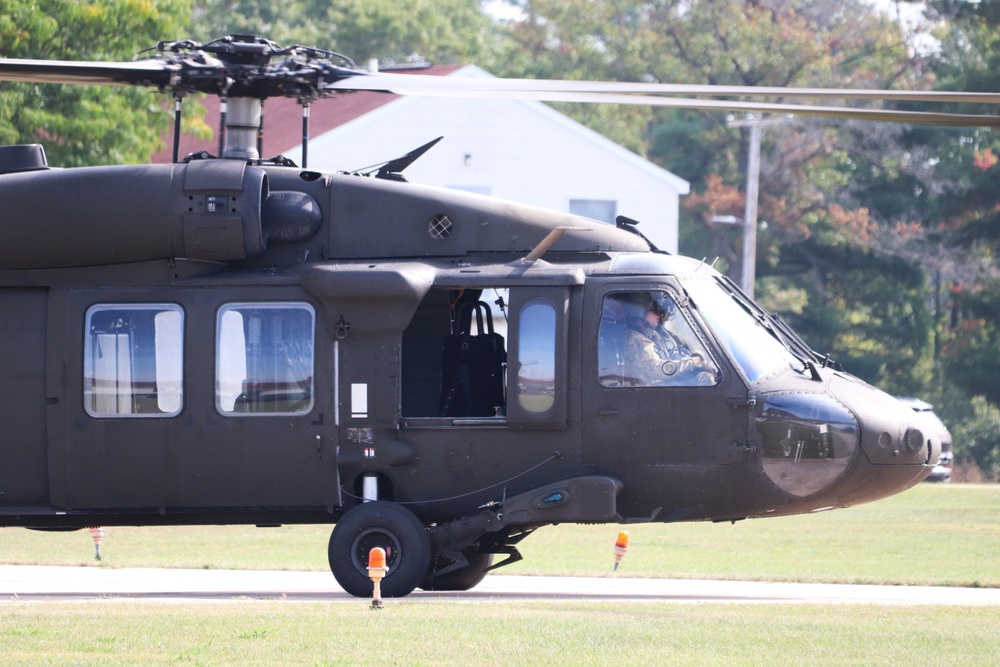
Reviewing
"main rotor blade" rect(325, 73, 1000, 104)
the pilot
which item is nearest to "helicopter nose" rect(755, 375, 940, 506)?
the pilot

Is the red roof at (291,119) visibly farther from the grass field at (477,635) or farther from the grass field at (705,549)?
the grass field at (477,635)

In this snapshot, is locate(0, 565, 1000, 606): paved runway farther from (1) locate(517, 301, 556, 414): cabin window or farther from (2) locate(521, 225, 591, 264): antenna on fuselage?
(2) locate(521, 225, 591, 264): antenna on fuselage

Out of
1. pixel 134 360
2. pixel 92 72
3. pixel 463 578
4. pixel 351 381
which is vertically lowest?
pixel 463 578

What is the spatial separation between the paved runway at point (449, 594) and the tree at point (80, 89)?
8.44 m

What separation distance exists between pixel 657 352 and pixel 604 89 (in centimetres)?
224

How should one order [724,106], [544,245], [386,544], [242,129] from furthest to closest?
[242,129]
[544,245]
[386,544]
[724,106]

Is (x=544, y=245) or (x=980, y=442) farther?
(x=980, y=442)

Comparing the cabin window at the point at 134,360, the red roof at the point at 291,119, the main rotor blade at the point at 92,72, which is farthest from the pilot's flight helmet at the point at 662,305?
the red roof at the point at 291,119

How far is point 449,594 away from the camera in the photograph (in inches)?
532

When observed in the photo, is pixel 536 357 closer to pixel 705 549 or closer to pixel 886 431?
pixel 886 431

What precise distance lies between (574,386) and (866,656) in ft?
10.4

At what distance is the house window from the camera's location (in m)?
38.4

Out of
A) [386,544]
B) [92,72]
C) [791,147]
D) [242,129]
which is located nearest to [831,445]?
[386,544]

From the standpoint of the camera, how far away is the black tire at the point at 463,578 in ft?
43.3
